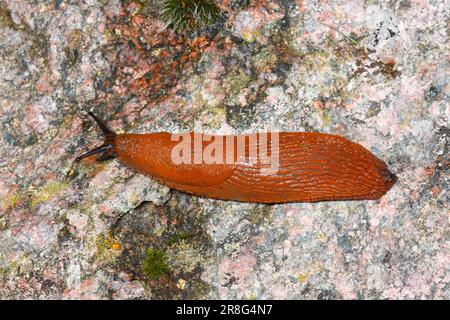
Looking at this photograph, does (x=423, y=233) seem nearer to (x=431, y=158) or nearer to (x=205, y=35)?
(x=431, y=158)

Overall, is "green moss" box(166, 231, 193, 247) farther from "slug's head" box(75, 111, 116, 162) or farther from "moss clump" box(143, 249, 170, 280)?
"slug's head" box(75, 111, 116, 162)

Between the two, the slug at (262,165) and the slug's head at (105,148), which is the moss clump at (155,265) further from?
the slug's head at (105,148)

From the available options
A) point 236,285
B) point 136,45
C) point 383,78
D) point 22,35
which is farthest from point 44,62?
point 383,78

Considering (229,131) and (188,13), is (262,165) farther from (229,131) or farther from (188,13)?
(188,13)

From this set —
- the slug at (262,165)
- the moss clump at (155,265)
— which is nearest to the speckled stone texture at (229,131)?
the moss clump at (155,265)

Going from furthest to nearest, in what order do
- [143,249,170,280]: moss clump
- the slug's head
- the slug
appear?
the slug's head
[143,249,170,280]: moss clump
the slug

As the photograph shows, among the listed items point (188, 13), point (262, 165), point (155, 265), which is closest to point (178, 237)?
point (155, 265)

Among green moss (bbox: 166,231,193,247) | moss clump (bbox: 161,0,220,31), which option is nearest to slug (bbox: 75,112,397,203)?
green moss (bbox: 166,231,193,247)
